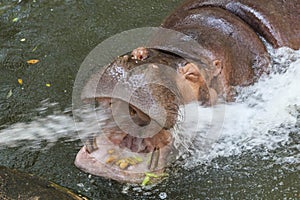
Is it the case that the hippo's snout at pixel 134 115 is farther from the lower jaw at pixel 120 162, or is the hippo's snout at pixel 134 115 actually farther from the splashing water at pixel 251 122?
the splashing water at pixel 251 122

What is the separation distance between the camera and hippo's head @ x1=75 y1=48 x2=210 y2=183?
108 inches

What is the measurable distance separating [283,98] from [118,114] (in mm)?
1297

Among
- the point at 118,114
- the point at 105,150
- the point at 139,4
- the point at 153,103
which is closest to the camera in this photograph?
the point at 153,103

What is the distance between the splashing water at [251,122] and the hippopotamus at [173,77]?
0.11m

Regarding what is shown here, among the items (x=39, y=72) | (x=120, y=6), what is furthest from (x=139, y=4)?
(x=39, y=72)

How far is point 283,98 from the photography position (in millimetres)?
3660

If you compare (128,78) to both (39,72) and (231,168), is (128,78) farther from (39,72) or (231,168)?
(39,72)

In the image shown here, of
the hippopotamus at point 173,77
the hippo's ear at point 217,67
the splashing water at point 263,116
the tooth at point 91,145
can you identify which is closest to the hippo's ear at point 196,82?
the hippopotamus at point 173,77

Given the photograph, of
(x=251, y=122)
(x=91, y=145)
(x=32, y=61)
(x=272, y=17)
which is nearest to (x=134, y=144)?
(x=91, y=145)

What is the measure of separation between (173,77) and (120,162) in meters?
0.63

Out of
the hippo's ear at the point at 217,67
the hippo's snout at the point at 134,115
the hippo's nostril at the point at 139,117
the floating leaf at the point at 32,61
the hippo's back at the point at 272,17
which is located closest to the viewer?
the hippo's snout at the point at 134,115

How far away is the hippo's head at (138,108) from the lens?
273 centimetres

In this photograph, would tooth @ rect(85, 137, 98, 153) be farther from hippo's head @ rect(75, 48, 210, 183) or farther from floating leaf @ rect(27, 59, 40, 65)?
→ floating leaf @ rect(27, 59, 40, 65)

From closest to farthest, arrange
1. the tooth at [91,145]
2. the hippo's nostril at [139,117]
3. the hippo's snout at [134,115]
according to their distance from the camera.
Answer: the hippo's snout at [134,115]
the hippo's nostril at [139,117]
the tooth at [91,145]
